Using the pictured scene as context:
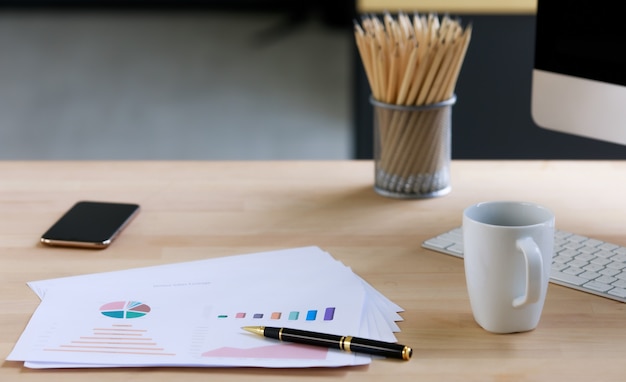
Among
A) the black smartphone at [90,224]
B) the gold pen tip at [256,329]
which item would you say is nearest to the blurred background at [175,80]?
the black smartphone at [90,224]

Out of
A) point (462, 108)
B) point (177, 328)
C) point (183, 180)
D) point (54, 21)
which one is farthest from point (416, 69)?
point (54, 21)

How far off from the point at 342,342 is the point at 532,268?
0.16 meters

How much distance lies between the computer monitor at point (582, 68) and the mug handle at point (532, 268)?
0.34 metres

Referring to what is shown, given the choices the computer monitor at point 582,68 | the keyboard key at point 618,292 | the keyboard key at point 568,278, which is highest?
the computer monitor at point 582,68

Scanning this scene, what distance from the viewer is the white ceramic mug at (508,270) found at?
717 millimetres

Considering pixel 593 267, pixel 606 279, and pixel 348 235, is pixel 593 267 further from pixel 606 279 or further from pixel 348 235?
pixel 348 235

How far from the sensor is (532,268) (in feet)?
2.32

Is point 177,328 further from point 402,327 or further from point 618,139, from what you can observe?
point 618,139

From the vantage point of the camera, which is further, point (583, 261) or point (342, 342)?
point (583, 261)

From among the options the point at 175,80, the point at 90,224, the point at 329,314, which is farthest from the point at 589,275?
the point at 175,80

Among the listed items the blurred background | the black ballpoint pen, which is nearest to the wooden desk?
the black ballpoint pen

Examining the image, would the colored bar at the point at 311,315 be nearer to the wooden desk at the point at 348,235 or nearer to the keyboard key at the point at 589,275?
the wooden desk at the point at 348,235

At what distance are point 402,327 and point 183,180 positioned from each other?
0.52m

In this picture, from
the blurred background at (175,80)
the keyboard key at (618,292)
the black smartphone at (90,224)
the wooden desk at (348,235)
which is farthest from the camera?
the blurred background at (175,80)
